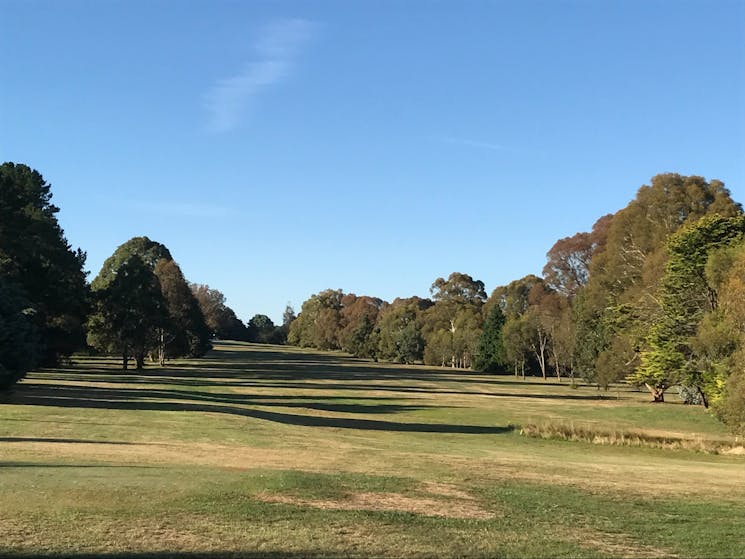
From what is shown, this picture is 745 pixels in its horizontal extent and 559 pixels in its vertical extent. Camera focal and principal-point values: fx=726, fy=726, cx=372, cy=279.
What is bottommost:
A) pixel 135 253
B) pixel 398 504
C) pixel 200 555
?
pixel 398 504

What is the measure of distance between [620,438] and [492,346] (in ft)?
263

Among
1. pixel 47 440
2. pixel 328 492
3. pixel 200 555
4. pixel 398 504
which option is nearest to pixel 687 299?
pixel 328 492

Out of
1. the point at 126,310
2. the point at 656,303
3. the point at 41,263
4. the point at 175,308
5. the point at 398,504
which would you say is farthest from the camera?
the point at 175,308

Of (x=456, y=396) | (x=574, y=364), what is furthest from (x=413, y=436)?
(x=574, y=364)

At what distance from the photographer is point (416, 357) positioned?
6191 inches

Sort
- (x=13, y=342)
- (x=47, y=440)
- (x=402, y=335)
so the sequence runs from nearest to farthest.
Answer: (x=47, y=440) → (x=13, y=342) → (x=402, y=335)

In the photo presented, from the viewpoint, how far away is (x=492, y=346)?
11538 cm

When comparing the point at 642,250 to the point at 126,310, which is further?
the point at 126,310

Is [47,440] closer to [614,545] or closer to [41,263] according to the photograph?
[614,545]

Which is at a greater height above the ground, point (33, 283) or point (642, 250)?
point (642, 250)

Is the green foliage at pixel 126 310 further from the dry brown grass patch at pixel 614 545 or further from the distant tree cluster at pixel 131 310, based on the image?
the dry brown grass patch at pixel 614 545

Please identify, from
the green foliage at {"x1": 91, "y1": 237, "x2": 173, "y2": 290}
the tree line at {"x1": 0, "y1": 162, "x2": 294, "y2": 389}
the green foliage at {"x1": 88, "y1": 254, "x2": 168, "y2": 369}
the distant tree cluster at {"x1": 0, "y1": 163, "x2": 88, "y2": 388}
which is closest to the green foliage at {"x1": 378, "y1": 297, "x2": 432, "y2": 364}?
the green foliage at {"x1": 91, "y1": 237, "x2": 173, "y2": 290}

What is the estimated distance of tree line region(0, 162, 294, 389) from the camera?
39.8 meters

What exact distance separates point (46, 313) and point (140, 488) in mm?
43894
